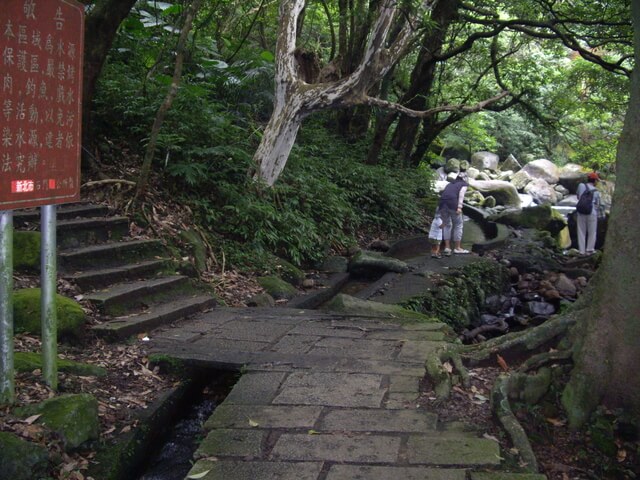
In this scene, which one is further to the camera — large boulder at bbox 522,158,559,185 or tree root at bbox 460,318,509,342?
large boulder at bbox 522,158,559,185

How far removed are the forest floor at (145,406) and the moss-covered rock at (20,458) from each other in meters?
0.10

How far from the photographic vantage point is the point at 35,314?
17.3ft

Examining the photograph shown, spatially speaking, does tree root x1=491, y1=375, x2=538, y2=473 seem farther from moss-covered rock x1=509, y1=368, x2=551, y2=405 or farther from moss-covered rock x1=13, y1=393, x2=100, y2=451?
moss-covered rock x1=13, y1=393, x2=100, y2=451

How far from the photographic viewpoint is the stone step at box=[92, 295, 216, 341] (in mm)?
5559

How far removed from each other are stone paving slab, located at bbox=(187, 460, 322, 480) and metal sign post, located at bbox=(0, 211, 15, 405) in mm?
1290

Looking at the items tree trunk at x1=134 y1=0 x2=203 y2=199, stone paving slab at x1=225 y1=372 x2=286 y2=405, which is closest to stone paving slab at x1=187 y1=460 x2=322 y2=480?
stone paving slab at x1=225 y1=372 x2=286 y2=405

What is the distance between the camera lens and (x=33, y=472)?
330 centimetres

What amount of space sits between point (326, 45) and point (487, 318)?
13.7m

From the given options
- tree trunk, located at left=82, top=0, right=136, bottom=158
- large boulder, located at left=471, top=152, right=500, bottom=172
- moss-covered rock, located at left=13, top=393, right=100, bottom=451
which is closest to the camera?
moss-covered rock, located at left=13, top=393, right=100, bottom=451

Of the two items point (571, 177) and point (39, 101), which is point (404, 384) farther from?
point (571, 177)

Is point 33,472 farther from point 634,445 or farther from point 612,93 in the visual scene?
point 612,93

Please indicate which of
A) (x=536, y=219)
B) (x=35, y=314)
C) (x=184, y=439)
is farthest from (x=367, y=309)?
(x=536, y=219)

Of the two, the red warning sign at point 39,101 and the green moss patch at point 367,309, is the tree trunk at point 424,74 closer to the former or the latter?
the green moss patch at point 367,309

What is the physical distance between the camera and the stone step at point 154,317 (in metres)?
5.56
